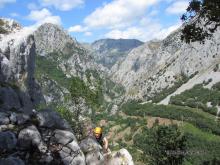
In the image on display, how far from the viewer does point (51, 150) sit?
1369 inches

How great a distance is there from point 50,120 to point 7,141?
5688 millimetres

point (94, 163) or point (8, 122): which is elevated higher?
point (8, 122)

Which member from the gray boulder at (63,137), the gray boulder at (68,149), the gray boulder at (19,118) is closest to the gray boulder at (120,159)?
the gray boulder at (68,149)

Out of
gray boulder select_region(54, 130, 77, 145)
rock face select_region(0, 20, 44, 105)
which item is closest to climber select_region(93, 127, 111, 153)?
gray boulder select_region(54, 130, 77, 145)

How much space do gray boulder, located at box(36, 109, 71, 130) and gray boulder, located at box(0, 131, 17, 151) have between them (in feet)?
12.8

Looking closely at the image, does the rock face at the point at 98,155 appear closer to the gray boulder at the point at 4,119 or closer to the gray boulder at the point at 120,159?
the gray boulder at the point at 120,159

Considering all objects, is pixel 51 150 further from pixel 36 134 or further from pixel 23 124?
pixel 23 124

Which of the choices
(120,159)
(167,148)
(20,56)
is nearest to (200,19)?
(120,159)

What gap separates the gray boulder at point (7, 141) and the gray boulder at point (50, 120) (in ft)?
12.8

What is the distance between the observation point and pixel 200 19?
33969mm

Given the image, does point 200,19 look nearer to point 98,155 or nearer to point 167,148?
point 98,155

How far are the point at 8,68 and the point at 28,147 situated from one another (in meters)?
101

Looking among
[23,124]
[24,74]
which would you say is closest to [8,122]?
[23,124]

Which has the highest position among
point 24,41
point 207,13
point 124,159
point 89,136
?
point 24,41
